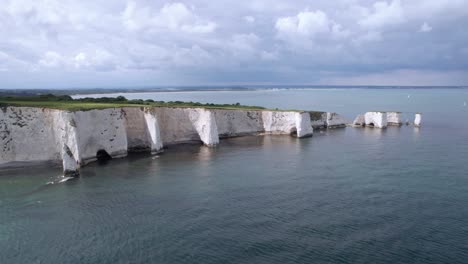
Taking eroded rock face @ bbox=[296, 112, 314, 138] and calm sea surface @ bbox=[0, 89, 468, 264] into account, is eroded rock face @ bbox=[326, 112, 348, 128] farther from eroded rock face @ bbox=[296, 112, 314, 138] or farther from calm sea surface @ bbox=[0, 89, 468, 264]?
calm sea surface @ bbox=[0, 89, 468, 264]

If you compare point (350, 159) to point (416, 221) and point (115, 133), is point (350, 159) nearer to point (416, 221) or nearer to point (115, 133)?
point (416, 221)

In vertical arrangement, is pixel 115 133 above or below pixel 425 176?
above

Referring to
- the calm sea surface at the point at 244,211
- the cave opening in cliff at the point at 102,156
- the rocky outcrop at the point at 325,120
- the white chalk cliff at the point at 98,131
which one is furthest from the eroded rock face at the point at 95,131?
the rocky outcrop at the point at 325,120

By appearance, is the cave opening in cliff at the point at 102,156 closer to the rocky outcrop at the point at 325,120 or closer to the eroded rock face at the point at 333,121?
the rocky outcrop at the point at 325,120

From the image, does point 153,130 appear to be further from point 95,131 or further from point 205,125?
point 205,125

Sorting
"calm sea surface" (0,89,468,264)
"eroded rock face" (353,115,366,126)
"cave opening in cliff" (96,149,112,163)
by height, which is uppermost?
"eroded rock face" (353,115,366,126)

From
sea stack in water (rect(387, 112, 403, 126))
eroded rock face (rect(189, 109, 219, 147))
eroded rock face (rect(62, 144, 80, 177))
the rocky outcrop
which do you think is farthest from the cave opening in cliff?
sea stack in water (rect(387, 112, 403, 126))

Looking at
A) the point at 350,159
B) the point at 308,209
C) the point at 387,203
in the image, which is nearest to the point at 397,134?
the point at 350,159
